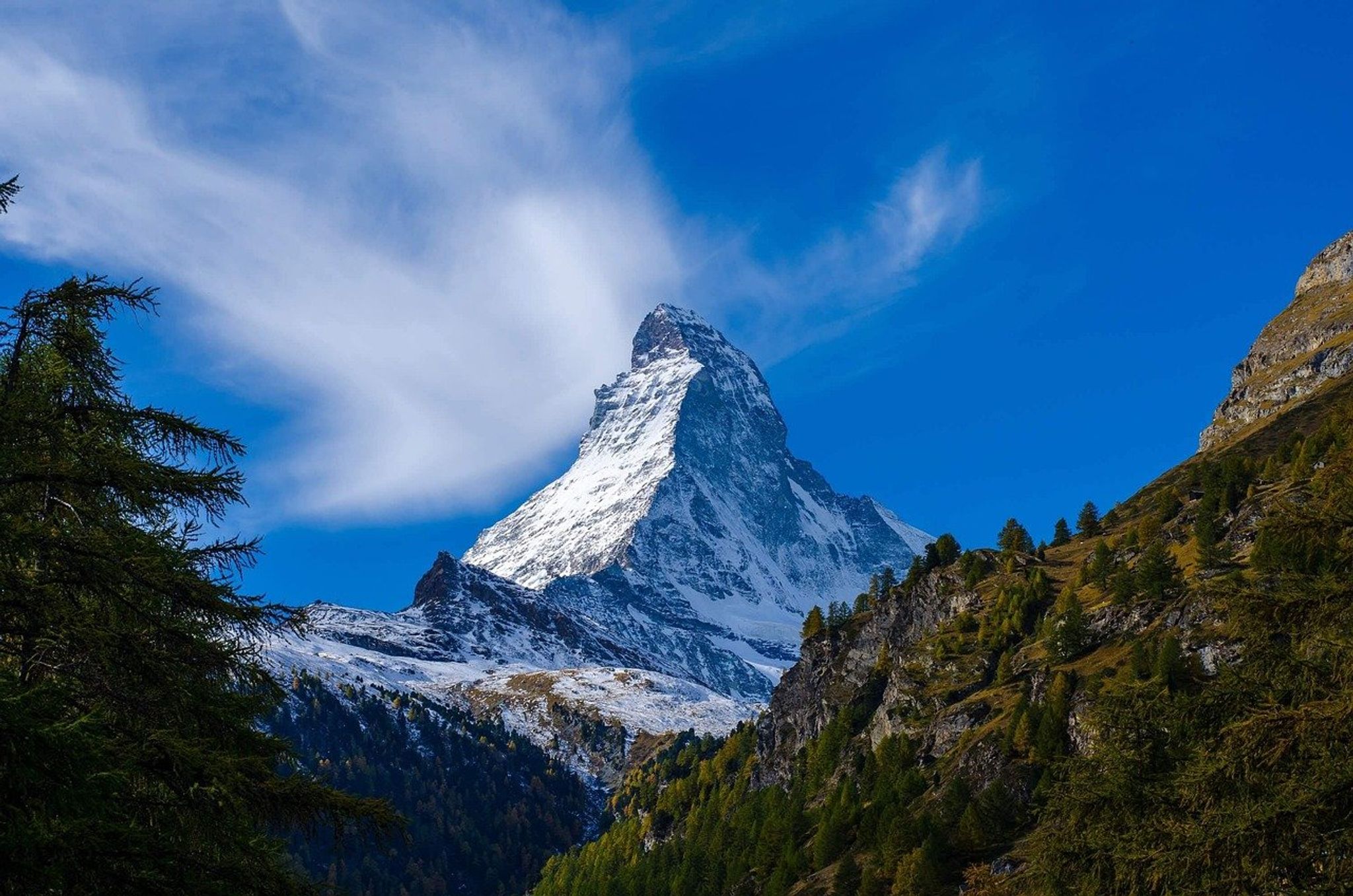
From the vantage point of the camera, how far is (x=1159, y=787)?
19188mm

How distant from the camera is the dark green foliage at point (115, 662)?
28.8ft

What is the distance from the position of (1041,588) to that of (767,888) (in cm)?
4732

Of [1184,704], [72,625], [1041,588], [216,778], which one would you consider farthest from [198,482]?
[1041,588]

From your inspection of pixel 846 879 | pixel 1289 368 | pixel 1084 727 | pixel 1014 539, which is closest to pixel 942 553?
pixel 1014 539

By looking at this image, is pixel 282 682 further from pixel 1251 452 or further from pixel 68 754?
pixel 1251 452

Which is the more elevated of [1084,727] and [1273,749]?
[1084,727]

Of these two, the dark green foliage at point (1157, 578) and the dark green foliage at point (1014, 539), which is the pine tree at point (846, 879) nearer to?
the dark green foliage at point (1157, 578)

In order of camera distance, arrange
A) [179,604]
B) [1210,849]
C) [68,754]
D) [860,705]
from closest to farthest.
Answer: [68,754]
[179,604]
[1210,849]
[860,705]

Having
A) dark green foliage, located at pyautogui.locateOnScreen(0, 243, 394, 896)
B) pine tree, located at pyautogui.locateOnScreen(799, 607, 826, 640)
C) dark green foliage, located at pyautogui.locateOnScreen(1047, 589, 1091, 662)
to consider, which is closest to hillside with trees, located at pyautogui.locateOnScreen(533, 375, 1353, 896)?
dark green foliage, located at pyautogui.locateOnScreen(1047, 589, 1091, 662)

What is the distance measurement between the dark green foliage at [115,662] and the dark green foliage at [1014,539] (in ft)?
422

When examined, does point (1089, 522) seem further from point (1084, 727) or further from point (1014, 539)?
point (1084, 727)

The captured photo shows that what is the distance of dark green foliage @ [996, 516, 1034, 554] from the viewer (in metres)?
134

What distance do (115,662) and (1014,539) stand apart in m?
138

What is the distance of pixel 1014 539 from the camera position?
136 metres
